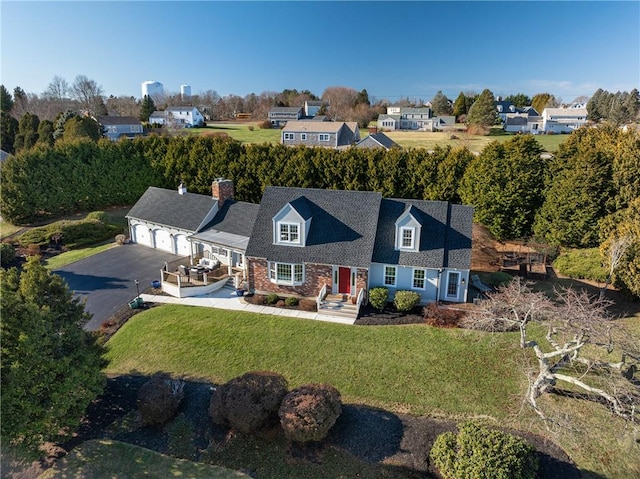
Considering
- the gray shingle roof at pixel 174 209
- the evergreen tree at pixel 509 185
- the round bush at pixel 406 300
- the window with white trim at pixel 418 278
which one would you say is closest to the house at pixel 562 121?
the evergreen tree at pixel 509 185

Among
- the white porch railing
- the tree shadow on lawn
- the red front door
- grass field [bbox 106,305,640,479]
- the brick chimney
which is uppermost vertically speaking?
the brick chimney

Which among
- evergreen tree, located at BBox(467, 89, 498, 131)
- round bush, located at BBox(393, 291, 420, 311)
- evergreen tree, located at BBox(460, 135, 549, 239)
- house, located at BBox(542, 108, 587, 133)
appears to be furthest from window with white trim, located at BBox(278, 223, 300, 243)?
house, located at BBox(542, 108, 587, 133)

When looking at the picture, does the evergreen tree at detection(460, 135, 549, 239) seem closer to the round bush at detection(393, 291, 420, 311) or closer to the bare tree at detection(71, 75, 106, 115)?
the round bush at detection(393, 291, 420, 311)

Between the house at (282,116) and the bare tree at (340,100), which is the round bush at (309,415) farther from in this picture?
the bare tree at (340,100)

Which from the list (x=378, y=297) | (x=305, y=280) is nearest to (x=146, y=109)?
(x=305, y=280)

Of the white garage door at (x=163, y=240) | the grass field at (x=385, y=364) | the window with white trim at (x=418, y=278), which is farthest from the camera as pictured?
the white garage door at (x=163, y=240)

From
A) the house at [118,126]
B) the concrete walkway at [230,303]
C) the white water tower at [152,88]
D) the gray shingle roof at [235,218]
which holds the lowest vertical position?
the concrete walkway at [230,303]

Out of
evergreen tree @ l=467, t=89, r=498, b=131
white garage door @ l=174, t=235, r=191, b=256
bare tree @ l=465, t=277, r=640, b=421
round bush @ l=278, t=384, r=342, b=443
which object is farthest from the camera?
evergreen tree @ l=467, t=89, r=498, b=131
